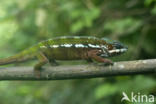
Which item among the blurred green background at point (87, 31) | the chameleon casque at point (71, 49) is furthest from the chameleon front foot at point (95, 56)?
the blurred green background at point (87, 31)

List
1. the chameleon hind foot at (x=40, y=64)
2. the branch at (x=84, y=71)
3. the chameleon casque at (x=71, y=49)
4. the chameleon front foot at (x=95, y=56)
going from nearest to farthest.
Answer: the branch at (x=84, y=71)
the chameleon hind foot at (x=40, y=64)
the chameleon front foot at (x=95, y=56)
the chameleon casque at (x=71, y=49)

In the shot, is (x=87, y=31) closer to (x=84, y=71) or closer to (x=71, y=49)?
(x=71, y=49)

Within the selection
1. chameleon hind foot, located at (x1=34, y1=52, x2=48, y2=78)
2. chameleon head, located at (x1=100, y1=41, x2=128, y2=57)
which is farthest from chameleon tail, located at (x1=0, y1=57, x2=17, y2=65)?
chameleon head, located at (x1=100, y1=41, x2=128, y2=57)

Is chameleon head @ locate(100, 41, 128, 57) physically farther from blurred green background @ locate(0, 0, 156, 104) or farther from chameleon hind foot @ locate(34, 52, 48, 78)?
blurred green background @ locate(0, 0, 156, 104)

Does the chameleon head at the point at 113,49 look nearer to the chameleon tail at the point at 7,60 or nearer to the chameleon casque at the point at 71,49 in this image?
the chameleon casque at the point at 71,49

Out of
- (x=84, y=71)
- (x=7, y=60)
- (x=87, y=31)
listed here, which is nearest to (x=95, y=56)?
(x=84, y=71)

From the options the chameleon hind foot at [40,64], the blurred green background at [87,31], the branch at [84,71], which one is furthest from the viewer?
the blurred green background at [87,31]
